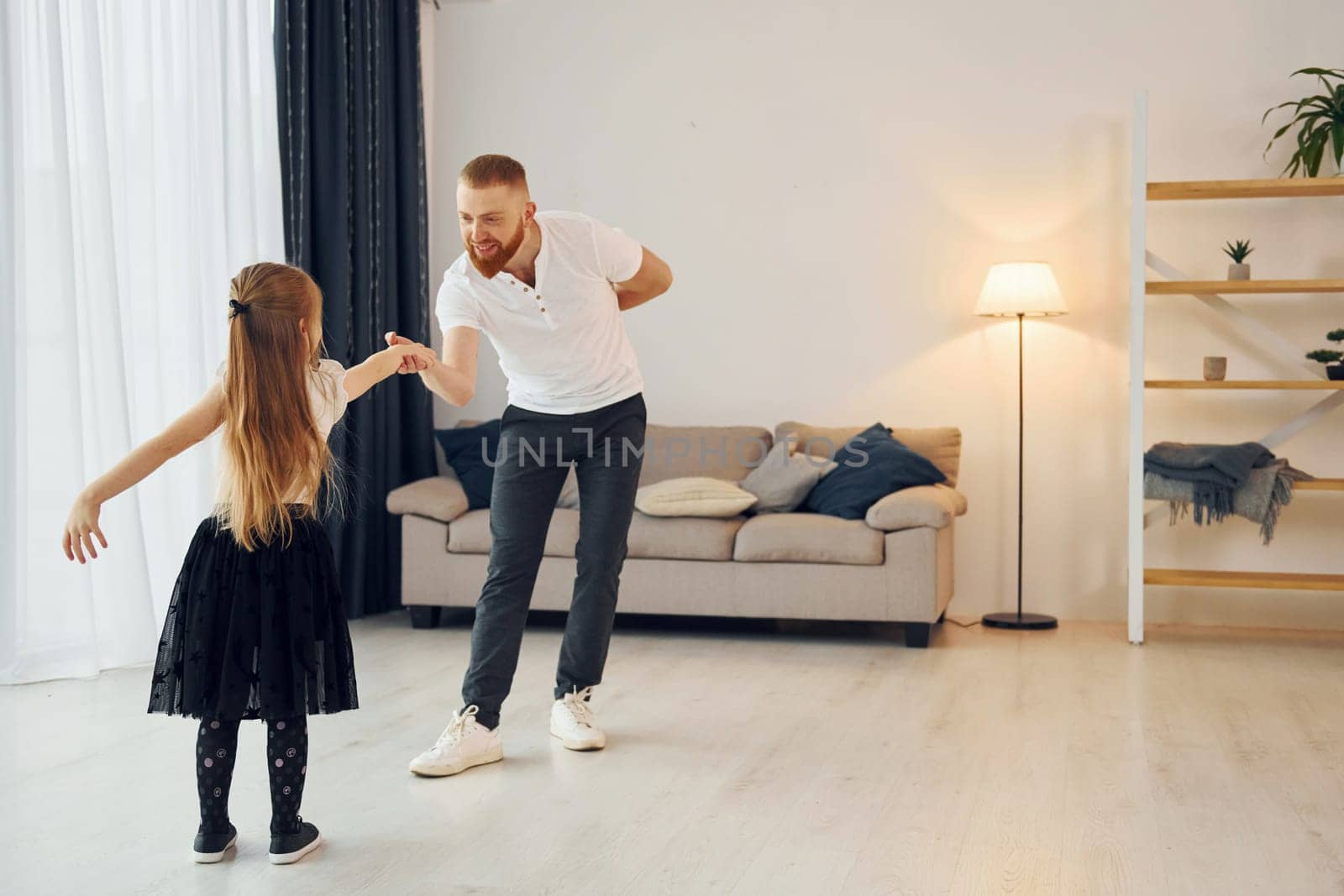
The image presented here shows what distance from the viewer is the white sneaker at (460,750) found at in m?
2.72

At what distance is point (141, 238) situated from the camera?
391 centimetres

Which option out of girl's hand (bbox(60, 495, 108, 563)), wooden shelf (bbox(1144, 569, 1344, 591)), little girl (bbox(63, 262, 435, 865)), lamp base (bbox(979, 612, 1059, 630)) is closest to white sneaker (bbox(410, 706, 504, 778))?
little girl (bbox(63, 262, 435, 865))

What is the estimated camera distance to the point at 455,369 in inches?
103

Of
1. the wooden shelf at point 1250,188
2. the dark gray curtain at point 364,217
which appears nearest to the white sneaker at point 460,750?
the dark gray curtain at point 364,217

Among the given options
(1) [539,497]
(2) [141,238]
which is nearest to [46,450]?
(2) [141,238]

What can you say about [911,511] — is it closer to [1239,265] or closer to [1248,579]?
[1248,579]

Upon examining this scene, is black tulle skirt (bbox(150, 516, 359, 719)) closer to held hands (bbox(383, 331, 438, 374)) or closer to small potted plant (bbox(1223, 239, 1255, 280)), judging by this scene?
held hands (bbox(383, 331, 438, 374))

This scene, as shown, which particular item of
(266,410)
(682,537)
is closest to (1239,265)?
(682,537)

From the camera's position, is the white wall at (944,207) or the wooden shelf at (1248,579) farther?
the white wall at (944,207)

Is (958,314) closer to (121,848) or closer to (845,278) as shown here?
(845,278)

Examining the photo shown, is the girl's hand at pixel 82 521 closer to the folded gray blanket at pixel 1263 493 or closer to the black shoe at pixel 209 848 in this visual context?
the black shoe at pixel 209 848

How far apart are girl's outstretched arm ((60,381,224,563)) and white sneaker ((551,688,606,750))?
1118mm

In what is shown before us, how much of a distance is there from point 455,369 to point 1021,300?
257 centimetres

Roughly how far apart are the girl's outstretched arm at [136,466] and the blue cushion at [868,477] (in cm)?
257
